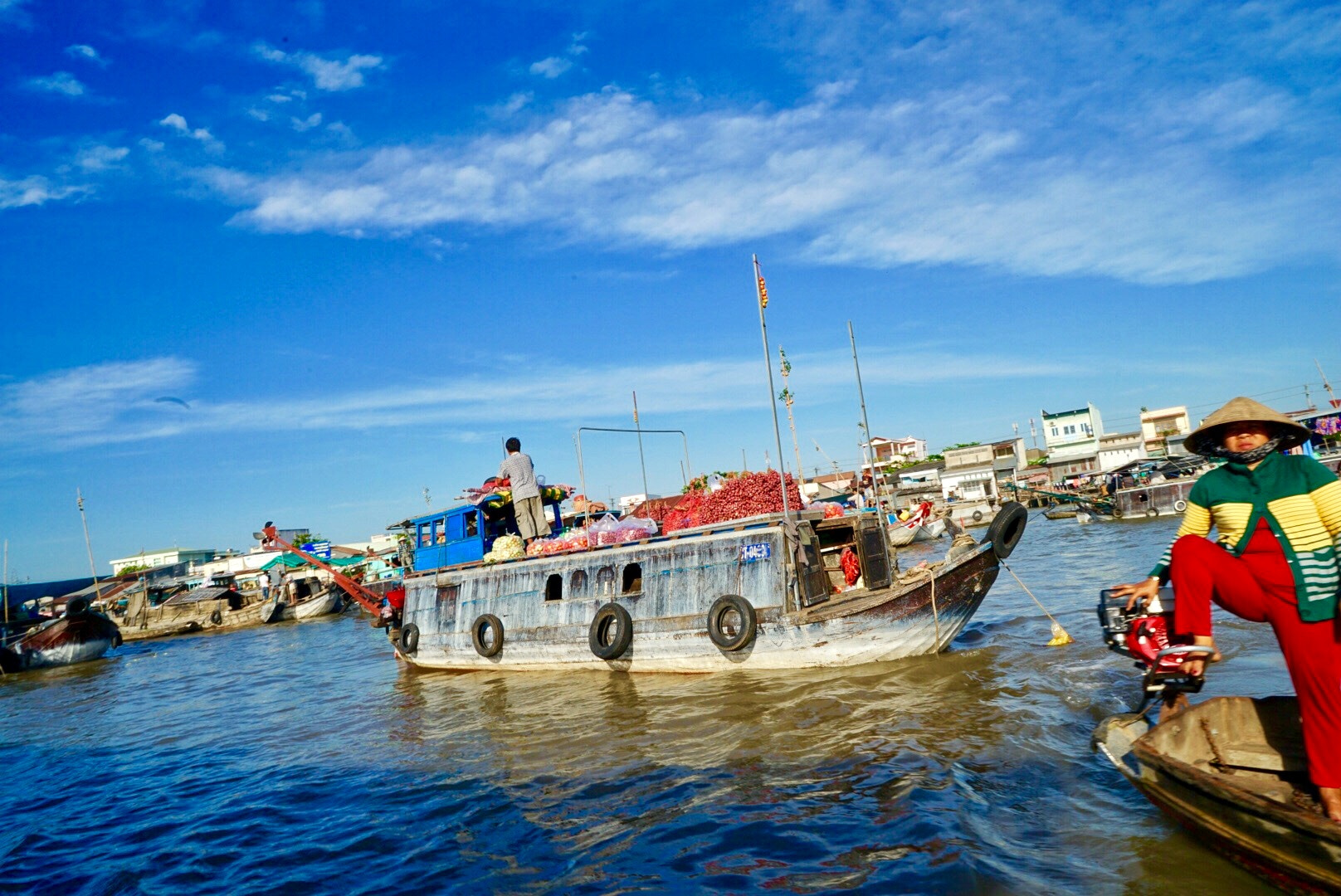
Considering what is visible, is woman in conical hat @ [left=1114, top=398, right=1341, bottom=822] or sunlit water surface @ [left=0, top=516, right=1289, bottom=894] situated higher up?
woman in conical hat @ [left=1114, top=398, right=1341, bottom=822]

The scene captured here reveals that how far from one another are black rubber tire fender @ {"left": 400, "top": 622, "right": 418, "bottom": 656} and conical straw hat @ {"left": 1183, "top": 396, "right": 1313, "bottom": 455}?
53.0ft

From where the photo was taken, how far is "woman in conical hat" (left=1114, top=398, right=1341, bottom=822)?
4.03 m

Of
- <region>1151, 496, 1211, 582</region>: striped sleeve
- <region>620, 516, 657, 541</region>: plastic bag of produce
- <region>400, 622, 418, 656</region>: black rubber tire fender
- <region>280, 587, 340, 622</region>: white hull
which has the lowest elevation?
<region>280, 587, 340, 622</region>: white hull

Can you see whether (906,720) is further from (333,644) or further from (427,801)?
(333,644)

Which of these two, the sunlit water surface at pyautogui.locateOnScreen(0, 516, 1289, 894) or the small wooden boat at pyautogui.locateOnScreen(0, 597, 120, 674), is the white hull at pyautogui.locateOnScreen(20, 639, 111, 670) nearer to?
the small wooden boat at pyautogui.locateOnScreen(0, 597, 120, 674)

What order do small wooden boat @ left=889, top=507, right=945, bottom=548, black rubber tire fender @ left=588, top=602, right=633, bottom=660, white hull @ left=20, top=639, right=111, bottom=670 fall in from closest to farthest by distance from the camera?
black rubber tire fender @ left=588, top=602, right=633, bottom=660 → white hull @ left=20, top=639, right=111, bottom=670 → small wooden boat @ left=889, top=507, right=945, bottom=548

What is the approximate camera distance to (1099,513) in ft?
134

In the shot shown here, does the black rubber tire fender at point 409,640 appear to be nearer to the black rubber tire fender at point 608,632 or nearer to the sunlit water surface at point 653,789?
the sunlit water surface at point 653,789

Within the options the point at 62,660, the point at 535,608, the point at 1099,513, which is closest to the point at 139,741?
the point at 535,608

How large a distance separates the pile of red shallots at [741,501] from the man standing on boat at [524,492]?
3.21 meters

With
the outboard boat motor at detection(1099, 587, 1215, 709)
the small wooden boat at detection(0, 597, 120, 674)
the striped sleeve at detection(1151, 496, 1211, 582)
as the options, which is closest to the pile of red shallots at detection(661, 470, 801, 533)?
the outboard boat motor at detection(1099, 587, 1215, 709)

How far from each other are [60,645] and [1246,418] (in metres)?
38.5

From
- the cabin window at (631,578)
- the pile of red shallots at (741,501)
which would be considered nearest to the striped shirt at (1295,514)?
the pile of red shallots at (741,501)

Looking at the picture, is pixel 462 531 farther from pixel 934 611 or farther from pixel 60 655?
pixel 60 655
